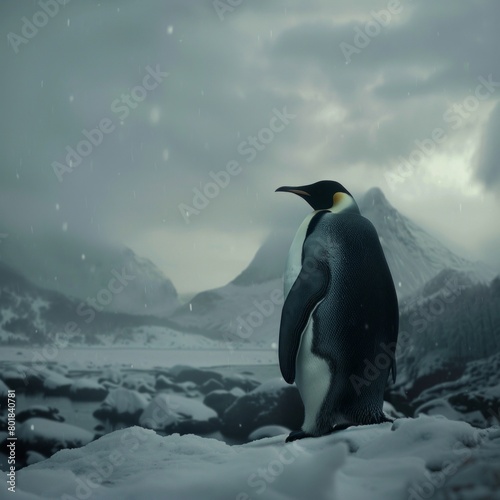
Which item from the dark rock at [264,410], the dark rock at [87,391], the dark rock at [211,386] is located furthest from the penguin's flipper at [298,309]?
the dark rock at [211,386]

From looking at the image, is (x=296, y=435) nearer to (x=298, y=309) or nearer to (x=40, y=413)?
(x=298, y=309)

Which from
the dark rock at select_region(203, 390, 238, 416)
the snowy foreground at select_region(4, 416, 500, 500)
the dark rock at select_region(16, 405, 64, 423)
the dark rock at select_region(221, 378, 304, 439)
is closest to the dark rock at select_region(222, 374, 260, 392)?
the dark rock at select_region(203, 390, 238, 416)

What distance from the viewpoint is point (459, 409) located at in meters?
5.33

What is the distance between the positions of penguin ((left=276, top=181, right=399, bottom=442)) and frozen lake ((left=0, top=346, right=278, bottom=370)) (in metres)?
4.27

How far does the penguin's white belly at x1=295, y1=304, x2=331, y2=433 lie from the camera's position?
1.78m

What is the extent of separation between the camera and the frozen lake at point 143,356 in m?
5.90

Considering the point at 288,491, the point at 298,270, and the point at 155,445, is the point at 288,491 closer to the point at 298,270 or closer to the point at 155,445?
the point at 155,445

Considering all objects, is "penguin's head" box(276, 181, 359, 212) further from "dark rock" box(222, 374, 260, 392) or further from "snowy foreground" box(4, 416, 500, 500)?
"dark rock" box(222, 374, 260, 392)

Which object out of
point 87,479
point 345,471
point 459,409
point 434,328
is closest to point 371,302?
point 345,471

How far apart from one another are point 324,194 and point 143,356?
16.1ft

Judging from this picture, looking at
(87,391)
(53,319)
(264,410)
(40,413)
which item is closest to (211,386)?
(264,410)

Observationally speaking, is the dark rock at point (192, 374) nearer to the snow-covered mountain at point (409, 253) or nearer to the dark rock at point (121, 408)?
the dark rock at point (121, 408)

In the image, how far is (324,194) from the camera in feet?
7.13

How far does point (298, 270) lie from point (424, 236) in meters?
7.52
